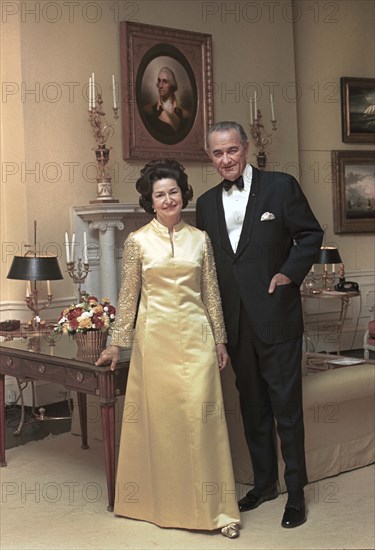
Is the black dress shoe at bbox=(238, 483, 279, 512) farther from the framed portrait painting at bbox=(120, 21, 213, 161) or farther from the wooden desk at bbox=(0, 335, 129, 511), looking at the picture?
the framed portrait painting at bbox=(120, 21, 213, 161)

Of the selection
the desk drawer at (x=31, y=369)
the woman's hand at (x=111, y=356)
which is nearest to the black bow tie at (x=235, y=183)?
the woman's hand at (x=111, y=356)

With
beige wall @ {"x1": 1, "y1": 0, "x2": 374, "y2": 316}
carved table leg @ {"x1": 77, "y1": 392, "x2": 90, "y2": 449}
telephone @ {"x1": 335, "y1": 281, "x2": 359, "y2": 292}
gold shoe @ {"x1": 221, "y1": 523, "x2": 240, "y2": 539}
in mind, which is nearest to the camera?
gold shoe @ {"x1": 221, "y1": 523, "x2": 240, "y2": 539}

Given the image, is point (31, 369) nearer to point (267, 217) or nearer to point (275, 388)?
point (275, 388)

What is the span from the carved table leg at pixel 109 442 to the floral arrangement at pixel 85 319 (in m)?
0.55

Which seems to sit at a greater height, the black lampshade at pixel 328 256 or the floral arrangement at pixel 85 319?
the black lampshade at pixel 328 256

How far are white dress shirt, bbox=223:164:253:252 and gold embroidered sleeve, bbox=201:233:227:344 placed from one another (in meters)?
Result: 0.21

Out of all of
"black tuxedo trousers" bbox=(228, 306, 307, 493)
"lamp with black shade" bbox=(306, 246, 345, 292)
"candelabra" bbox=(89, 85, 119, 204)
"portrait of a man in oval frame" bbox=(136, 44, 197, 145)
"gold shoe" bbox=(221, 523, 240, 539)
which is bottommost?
"gold shoe" bbox=(221, 523, 240, 539)

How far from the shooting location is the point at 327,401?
5.06 metres

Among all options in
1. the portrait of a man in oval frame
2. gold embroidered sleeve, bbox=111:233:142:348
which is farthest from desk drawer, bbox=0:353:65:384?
the portrait of a man in oval frame

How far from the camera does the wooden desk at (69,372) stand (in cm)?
458

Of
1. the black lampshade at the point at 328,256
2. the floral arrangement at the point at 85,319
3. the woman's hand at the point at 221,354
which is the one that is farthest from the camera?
the black lampshade at the point at 328,256

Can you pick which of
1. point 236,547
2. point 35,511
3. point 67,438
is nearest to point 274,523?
point 236,547

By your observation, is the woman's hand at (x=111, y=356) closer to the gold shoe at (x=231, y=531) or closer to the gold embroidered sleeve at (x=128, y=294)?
the gold embroidered sleeve at (x=128, y=294)

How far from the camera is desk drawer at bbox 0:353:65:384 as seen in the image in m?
4.99
